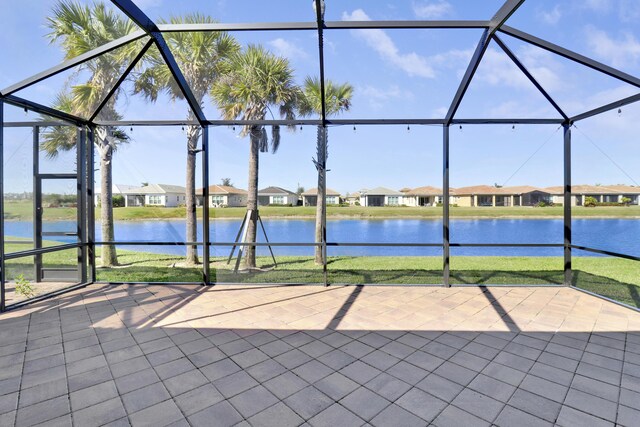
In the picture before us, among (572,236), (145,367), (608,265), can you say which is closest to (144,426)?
(145,367)

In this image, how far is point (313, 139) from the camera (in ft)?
16.6

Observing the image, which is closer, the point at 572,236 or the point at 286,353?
the point at 286,353

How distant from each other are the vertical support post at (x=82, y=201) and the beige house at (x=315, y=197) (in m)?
3.69

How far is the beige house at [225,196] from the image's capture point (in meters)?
5.06

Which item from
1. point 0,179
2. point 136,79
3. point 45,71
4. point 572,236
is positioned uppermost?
point 136,79

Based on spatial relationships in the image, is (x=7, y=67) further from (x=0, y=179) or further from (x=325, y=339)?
(x=325, y=339)

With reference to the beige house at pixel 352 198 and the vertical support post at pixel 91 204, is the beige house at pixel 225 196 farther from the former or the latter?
the beige house at pixel 352 198

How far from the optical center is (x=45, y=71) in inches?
138

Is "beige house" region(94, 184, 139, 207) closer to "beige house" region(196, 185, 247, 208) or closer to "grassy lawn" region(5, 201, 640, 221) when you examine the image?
"grassy lawn" region(5, 201, 640, 221)

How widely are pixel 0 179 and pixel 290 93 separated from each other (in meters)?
5.19

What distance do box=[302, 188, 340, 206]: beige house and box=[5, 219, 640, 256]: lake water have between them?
0.40m

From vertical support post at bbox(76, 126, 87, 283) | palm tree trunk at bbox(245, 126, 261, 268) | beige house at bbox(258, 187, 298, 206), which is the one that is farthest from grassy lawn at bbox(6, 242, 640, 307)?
beige house at bbox(258, 187, 298, 206)

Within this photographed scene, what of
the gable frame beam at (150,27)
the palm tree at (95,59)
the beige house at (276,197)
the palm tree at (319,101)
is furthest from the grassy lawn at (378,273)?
the gable frame beam at (150,27)

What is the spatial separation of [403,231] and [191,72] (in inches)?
241
